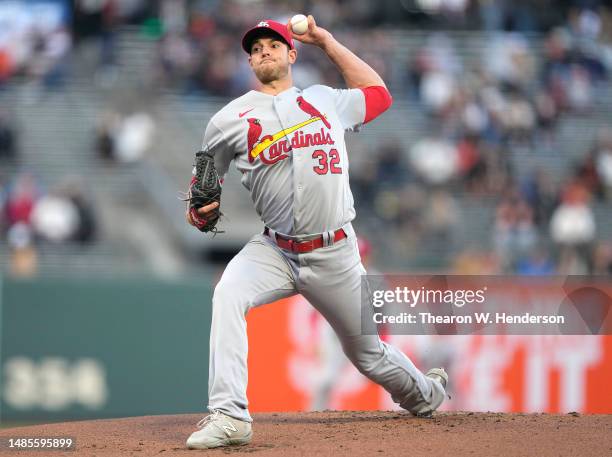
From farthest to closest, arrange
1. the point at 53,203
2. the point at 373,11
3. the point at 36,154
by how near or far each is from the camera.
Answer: the point at 373,11
the point at 36,154
the point at 53,203

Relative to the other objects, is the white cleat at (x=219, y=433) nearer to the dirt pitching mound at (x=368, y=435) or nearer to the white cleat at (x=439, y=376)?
the dirt pitching mound at (x=368, y=435)

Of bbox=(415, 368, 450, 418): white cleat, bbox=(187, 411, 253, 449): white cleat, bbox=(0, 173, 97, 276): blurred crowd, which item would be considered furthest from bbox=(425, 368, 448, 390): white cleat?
bbox=(0, 173, 97, 276): blurred crowd

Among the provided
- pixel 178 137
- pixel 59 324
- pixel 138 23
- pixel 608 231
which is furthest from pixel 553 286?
pixel 138 23

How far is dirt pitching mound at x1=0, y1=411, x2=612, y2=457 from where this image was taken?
4770 mm

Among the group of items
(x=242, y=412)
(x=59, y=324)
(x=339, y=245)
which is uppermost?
(x=339, y=245)

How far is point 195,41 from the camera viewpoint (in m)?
14.5

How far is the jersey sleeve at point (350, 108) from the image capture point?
519 centimetres

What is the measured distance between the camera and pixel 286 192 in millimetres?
5023

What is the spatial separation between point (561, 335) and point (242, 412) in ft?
14.9

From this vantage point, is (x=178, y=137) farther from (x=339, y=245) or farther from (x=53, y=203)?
(x=339, y=245)

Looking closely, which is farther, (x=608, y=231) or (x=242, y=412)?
(x=608, y=231)

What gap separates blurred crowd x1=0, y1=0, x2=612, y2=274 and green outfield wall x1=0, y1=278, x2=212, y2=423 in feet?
6.95

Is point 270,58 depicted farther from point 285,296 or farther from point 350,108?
point 285,296

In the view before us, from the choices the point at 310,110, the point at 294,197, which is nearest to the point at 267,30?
the point at 310,110
